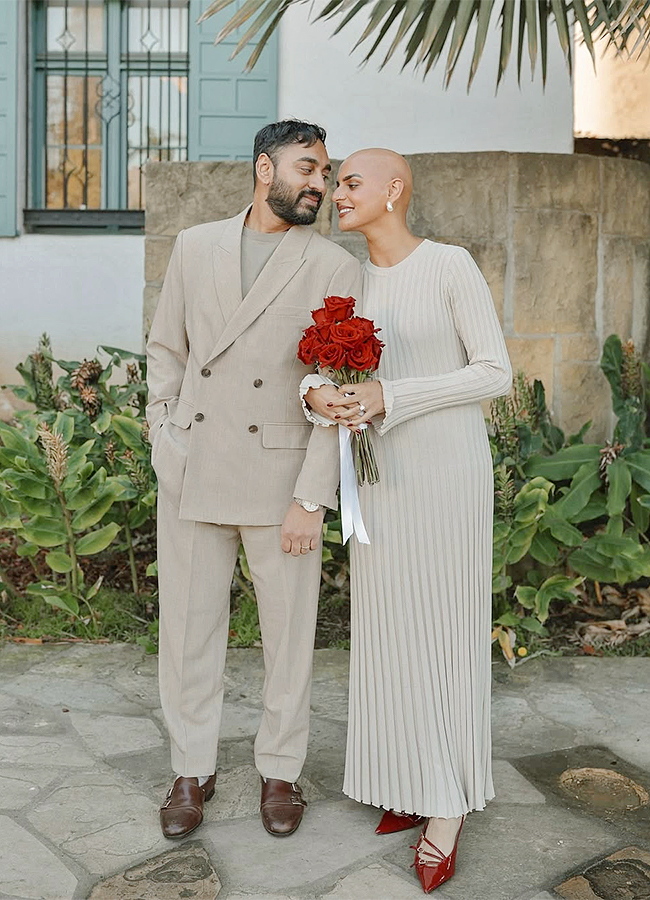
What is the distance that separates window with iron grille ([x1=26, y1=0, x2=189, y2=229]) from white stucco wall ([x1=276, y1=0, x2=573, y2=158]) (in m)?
1.18

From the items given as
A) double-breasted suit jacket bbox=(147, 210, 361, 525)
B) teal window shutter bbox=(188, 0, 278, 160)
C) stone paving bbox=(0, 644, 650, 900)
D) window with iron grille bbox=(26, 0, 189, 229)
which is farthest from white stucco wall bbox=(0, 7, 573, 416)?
double-breasted suit jacket bbox=(147, 210, 361, 525)

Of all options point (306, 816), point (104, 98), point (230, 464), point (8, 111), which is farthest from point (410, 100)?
point (306, 816)

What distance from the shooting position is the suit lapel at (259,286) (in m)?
3.00

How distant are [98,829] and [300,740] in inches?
24.7

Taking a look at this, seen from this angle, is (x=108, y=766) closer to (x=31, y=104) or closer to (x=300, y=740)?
(x=300, y=740)

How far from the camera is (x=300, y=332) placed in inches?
120

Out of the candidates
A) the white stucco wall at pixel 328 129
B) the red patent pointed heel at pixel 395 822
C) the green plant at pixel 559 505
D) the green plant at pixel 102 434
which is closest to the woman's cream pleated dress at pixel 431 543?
the red patent pointed heel at pixel 395 822

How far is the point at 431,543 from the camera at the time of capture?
2967mm

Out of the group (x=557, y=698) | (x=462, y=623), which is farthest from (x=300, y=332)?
(x=557, y=698)

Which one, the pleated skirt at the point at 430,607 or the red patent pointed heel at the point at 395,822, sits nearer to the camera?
the pleated skirt at the point at 430,607

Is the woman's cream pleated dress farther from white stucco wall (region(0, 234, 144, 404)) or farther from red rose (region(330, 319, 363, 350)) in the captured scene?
white stucco wall (region(0, 234, 144, 404))

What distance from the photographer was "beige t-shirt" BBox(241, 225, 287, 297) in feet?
10.1

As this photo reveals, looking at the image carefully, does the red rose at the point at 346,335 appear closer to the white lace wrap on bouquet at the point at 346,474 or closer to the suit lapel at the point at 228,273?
the white lace wrap on bouquet at the point at 346,474

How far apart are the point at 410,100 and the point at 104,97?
2505 millimetres
